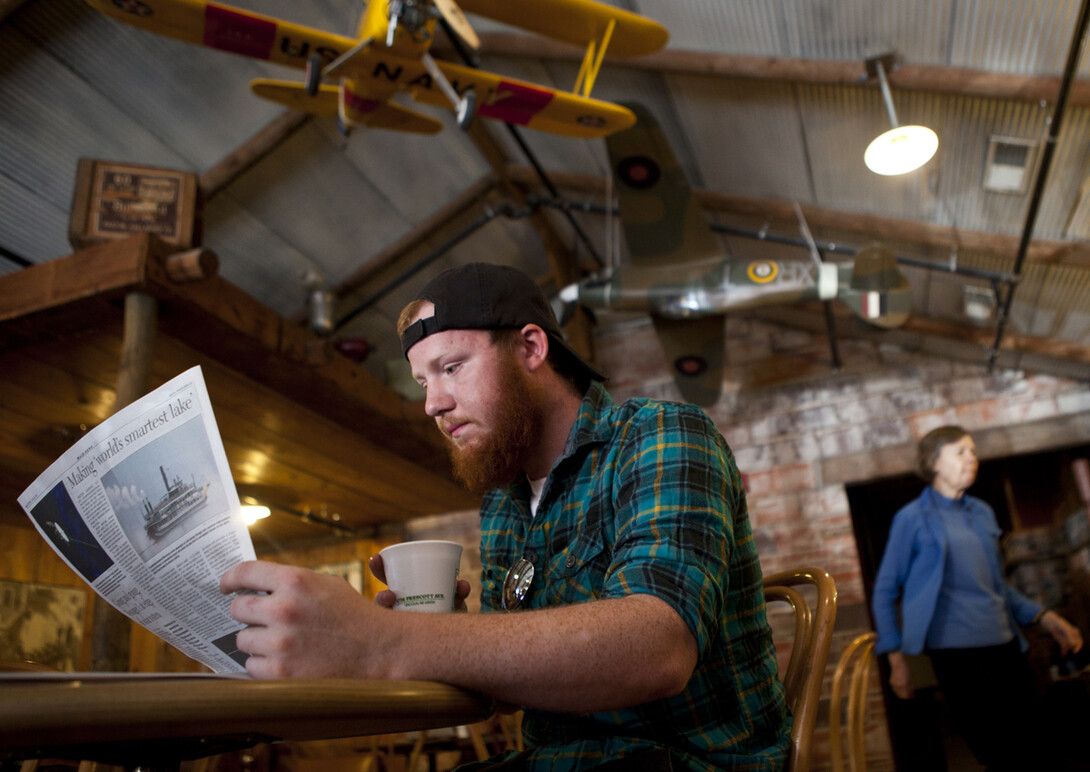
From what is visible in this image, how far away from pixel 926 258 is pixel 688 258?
4.97 ft

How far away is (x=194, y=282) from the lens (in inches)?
131

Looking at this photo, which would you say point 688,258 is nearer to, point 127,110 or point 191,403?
point 127,110

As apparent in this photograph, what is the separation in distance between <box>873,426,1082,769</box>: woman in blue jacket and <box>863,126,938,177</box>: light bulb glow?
132 cm

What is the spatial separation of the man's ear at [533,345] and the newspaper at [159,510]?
1.98 ft

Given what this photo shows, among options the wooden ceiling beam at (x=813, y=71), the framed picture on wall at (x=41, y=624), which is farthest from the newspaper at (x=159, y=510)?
the framed picture on wall at (x=41, y=624)

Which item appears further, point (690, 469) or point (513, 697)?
point (690, 469)

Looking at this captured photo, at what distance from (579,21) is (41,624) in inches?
223

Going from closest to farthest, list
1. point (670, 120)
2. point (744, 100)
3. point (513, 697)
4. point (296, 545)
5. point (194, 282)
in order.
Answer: point (513, 697), point (194, 282), point (744, 100), point (670, 120), point (296, 545)

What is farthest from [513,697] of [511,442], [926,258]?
[926,258]

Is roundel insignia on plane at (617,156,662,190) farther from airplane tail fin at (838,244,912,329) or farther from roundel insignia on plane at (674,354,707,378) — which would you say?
roundel insignia on plane at (674,354,707,378)

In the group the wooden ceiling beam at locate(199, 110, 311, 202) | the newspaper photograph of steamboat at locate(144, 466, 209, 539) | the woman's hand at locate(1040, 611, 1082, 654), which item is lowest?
the woman's hand at locate(1040, 611, 1082, 654)

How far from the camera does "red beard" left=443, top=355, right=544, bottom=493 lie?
3.91 ft

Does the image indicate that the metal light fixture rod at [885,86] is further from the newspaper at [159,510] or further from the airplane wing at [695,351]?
the newspaper at [159,510]

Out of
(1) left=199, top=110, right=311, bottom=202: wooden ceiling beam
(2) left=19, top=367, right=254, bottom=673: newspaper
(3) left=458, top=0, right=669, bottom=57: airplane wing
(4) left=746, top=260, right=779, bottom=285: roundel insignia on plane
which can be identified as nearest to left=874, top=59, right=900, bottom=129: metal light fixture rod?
(3) left=458, top=0, right=669, bottom=57: airplane wing
